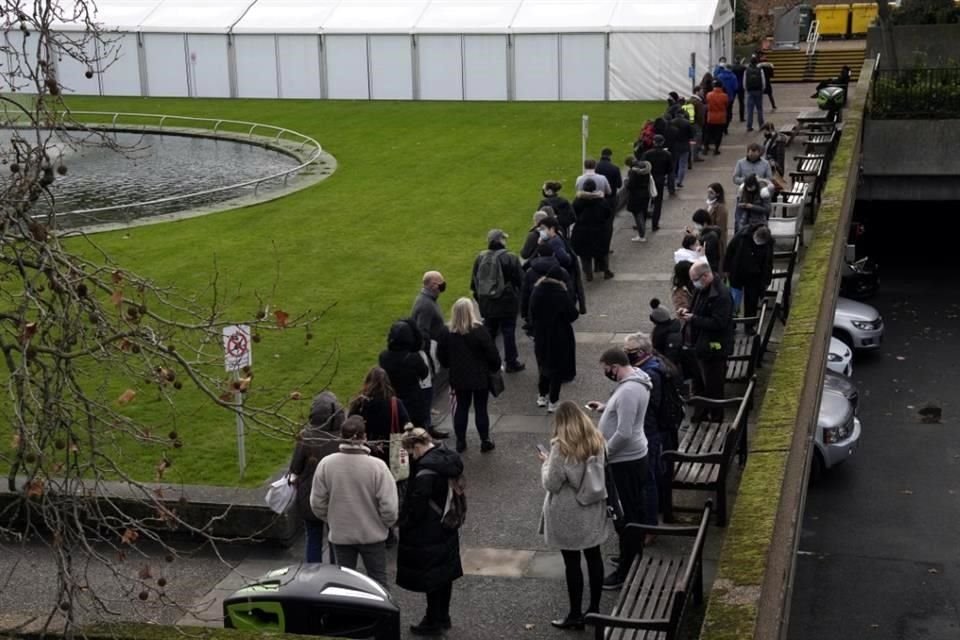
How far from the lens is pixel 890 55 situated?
3453cm

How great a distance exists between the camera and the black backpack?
103 ft

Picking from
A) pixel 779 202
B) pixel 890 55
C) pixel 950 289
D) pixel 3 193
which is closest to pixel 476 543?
pixel 3 193

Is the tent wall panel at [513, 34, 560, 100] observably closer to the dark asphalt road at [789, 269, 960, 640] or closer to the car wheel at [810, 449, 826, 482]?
the dark asphalt road at [789, 269, 960, 640]

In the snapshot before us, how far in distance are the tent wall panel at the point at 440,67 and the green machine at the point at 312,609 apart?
33173 millimetres

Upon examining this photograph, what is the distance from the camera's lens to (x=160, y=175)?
31938 mm

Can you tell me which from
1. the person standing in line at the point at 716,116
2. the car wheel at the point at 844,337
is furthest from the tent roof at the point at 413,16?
the car wheel at the point at 844,337

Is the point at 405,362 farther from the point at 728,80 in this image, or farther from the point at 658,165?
the point at 728,80

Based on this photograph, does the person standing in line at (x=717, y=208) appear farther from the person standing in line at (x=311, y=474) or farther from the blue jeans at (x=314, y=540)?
the blue jeans at (x=314, y=540)

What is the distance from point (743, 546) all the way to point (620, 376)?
162cm

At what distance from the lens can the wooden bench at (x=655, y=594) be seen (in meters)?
8.41

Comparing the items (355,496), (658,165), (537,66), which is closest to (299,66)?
(537,66)

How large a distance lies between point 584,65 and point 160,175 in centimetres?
1330

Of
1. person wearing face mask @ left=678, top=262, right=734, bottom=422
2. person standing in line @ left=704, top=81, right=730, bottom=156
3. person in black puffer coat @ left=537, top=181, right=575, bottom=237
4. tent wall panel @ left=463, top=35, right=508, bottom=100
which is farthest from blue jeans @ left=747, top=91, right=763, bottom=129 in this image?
person wearing face mask @ left=678, top=262, right=734, bottom=422

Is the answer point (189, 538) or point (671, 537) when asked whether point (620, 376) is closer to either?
point (671, 537)
